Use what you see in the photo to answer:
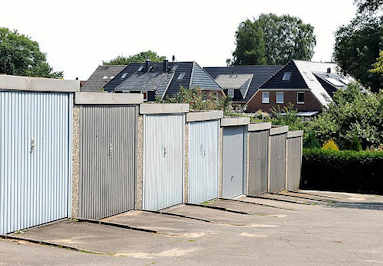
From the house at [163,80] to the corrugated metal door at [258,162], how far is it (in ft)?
154

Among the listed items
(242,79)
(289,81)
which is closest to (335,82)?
(289,81)

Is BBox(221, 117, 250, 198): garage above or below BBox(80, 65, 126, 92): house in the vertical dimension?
below

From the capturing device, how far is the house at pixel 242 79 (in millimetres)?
84625

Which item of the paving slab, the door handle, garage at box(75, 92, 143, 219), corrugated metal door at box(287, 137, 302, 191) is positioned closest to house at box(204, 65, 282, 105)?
corrugated metal door at box(287, 137, 302, 191)

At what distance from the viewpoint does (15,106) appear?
11.8m

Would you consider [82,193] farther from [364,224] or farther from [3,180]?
[364,224]

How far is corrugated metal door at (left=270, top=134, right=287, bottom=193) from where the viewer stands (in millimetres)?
26375

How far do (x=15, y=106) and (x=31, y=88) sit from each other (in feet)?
1.60

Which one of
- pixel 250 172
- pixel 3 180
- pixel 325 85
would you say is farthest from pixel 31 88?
pixel 325 85

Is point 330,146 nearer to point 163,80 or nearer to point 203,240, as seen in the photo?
point 203,240

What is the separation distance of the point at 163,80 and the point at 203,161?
56475 millimetres

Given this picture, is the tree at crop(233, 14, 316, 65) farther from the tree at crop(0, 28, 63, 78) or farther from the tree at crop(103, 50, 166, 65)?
the tree at crop(0, 28, 63, 78)

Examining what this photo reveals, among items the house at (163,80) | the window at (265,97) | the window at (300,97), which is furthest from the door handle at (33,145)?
the window at (265,97)

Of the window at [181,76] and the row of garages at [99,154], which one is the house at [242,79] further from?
the row of garages at [99,154]
